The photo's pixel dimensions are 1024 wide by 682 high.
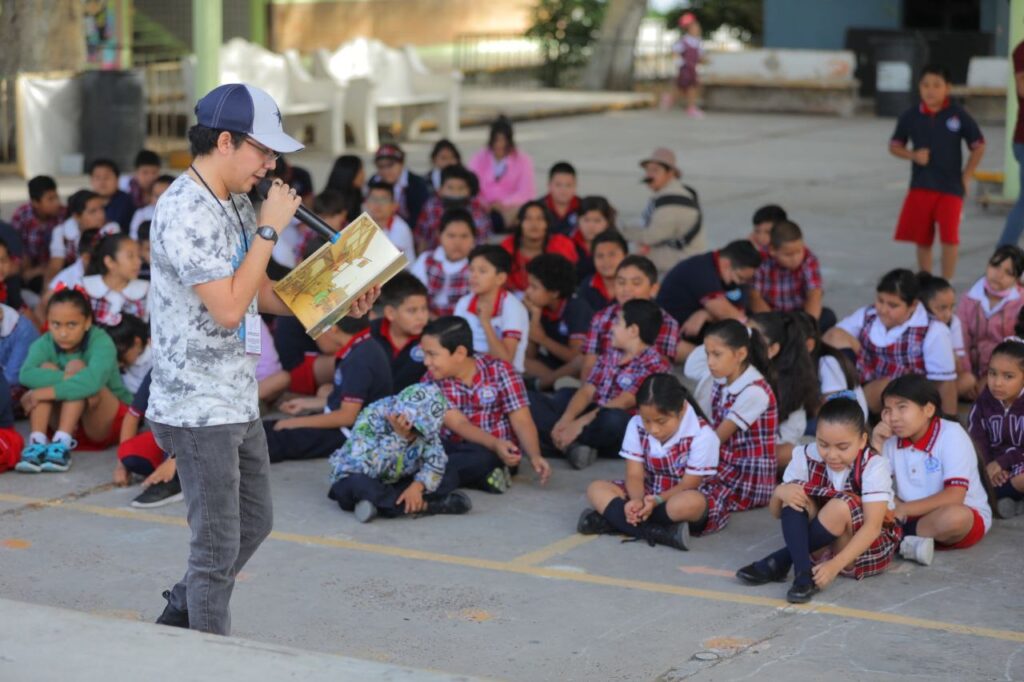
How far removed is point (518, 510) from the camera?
6.95 meters

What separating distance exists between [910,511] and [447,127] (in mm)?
15470

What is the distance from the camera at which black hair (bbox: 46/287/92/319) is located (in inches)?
304

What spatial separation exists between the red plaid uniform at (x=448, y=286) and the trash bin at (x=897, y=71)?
16189 millimetres

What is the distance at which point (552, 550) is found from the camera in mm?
6367

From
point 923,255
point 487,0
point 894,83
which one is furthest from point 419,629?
point 487,0

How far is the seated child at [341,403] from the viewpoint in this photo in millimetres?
7512

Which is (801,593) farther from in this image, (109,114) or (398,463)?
(109,114)

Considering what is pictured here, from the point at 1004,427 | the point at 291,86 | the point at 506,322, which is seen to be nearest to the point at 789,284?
the point at 506,322

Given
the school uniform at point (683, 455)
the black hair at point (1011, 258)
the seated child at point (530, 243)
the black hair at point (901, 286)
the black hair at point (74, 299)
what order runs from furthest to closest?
the seated child at point (530, 243) → the black hair at point (1011, 258) → the black hair at point (901, 286) → the black hair at point (74, 299) → the school uniform at point (683, 455)

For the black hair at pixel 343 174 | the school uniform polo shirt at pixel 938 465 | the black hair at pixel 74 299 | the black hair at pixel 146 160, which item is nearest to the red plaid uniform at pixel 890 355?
the school uniform polo shirt at pixel 938 465

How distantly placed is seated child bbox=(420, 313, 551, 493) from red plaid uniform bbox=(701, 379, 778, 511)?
80 cm

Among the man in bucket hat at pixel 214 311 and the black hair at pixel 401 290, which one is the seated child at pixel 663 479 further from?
the man in bucket hat at pixel 214 311

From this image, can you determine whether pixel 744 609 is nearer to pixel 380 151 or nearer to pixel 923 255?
pixel 923 255

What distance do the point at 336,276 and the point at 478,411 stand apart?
9.42 ft
